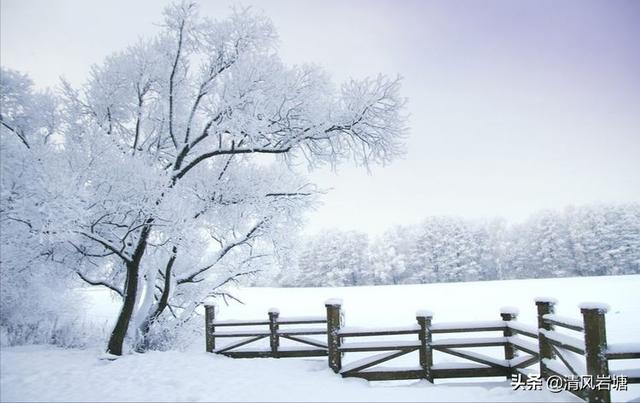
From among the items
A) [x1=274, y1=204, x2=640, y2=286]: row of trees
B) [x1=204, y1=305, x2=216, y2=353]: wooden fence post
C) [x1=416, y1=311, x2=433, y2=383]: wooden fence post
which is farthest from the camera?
[x1=274, y1=204, x2=640, y2=286]: row of trees

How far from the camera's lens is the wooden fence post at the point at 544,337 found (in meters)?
6.17

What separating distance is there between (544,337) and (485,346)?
1.12 m

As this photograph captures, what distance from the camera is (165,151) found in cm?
1191

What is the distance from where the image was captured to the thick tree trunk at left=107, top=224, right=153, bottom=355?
8.56m

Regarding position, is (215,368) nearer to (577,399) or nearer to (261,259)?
(261,259)

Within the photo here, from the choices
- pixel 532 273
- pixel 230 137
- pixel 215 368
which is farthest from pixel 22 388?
pixel 532 273

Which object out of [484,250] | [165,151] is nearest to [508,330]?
[165,151]

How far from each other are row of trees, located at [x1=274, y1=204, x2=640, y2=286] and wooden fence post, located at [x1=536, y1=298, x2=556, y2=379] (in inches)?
2120

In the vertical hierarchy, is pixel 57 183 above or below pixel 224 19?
below

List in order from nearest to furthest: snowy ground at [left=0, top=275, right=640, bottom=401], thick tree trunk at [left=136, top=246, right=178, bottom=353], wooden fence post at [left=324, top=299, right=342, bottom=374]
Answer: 1. snowy ground at [left=0, top=275, right=640, bottom=401]
2. wooden fence post at [left=324, top=299, right=342, bottom=374]
3. thick tree trunk at [left=136, top=246, right=178, bottom=353]

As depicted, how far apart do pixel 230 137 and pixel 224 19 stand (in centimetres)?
303

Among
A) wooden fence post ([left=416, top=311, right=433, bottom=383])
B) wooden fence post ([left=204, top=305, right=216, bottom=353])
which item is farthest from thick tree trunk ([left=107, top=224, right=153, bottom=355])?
wooden fence post ([left=416, top=311, right=433, bottom=383])

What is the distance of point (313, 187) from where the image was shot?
36.6ft

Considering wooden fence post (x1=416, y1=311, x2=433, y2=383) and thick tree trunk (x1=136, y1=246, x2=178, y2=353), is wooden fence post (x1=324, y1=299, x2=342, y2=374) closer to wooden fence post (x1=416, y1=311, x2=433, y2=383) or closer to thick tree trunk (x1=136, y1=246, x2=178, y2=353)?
wooden fence post (x1=416, y1=311, x2=433, y2=383)
